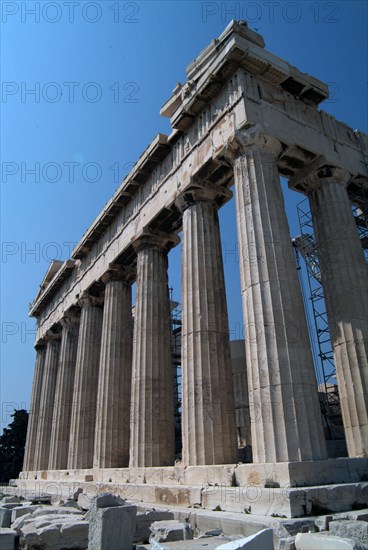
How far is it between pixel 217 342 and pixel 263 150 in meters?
6.31

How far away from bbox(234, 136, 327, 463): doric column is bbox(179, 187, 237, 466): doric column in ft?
8.12

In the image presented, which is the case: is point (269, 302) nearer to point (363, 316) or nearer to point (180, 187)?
point (363, 316)

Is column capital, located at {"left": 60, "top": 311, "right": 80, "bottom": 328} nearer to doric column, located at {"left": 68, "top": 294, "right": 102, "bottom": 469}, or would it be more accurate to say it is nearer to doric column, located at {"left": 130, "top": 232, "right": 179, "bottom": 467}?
doric column, located at {"left": 68, "top": 294, "right": 102, "bottom": 469}

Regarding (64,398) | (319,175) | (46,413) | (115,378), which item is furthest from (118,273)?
(46,413)

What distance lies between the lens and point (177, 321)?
1486 inches

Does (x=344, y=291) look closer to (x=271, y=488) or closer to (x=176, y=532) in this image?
(x=271, y=488)

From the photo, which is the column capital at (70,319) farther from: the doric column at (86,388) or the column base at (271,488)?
the column base at (271,488)

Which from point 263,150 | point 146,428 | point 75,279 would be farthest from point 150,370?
point 75,279

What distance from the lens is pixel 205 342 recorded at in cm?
1439

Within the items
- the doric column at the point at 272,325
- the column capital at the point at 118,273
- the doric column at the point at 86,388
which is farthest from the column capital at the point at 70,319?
the doric column at the point at 272,325

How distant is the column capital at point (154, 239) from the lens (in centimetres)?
2012

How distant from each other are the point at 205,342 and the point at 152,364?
4342mm

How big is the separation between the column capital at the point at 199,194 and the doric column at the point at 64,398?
16451 millimetres

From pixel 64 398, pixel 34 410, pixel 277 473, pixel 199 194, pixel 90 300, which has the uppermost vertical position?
pixel 90 300
